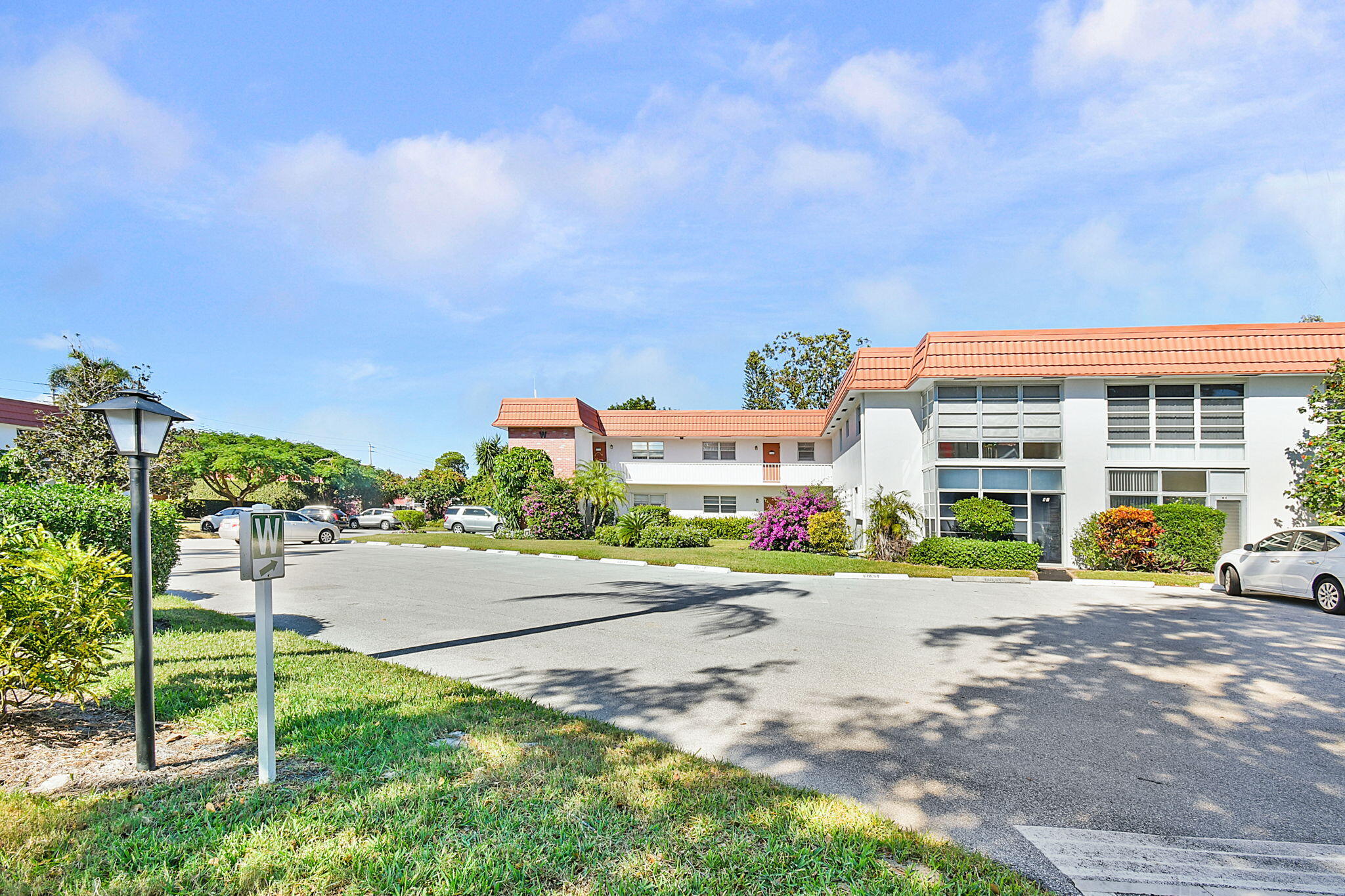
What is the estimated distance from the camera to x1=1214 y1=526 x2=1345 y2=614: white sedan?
11.5 meters

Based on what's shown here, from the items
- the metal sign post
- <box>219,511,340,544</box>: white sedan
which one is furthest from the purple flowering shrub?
the metal sign post

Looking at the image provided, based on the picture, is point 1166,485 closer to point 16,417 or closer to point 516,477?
point 516,477

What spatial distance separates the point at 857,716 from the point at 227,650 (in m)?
6.80

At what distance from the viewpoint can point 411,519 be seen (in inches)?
1644

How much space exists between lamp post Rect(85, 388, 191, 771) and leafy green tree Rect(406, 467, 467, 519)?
145ft

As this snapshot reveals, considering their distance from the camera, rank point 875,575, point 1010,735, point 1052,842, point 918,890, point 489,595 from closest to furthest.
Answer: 1. point 918,890
2. point 1052,842
3. point 1010,735
4. point 489,595
5. point 875,575

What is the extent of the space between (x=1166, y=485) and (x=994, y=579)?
7199 millimetres

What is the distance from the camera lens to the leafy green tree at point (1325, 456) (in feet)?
56.0

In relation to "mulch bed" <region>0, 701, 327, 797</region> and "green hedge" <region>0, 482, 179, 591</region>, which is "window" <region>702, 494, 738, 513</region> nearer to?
"green hedge" <region>0, 482, 179, 591</region>

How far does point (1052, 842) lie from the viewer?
147 inches

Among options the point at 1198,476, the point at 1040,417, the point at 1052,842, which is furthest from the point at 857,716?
the point at 1198,476

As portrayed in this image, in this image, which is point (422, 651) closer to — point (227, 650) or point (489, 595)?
point (227, 650)

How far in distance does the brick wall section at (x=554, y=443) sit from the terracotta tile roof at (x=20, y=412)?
20.5 m

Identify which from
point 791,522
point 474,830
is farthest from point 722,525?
point 474,830
